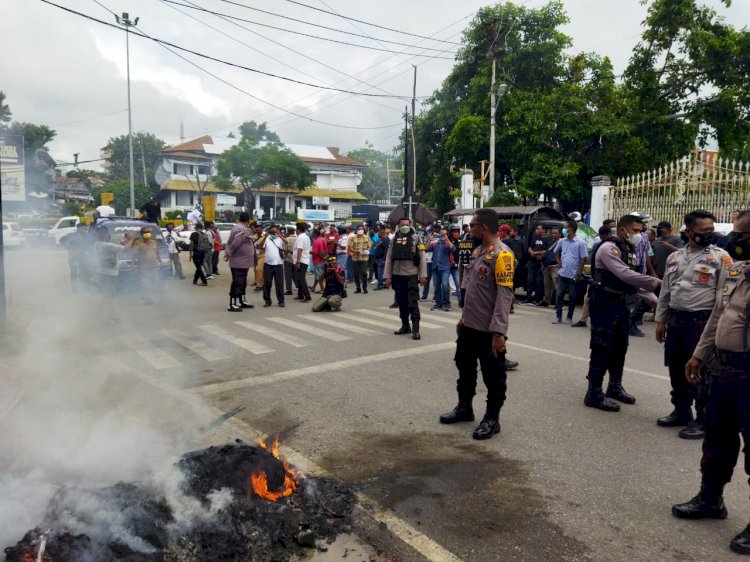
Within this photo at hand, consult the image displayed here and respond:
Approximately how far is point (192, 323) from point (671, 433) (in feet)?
24.8

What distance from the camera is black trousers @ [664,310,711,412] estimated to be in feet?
15.1

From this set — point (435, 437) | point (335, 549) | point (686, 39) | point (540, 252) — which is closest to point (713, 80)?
point (686, 39)

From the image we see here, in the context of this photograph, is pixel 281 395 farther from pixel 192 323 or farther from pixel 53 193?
pixel 53 193

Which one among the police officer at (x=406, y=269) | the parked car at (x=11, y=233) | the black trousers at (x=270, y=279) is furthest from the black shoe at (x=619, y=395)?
the parked car at (x=11, y=233)

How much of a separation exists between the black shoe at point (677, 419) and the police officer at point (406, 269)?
4.12 meters

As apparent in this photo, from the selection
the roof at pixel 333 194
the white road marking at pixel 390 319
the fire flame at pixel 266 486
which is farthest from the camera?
the roof at pixel 333 194

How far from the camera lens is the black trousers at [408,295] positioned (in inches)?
336

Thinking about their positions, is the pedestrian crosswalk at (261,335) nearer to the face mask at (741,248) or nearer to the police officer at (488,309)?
the police officer at (488,309)

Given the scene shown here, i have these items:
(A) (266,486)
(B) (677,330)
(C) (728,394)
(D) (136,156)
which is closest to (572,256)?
(B) (677,330)

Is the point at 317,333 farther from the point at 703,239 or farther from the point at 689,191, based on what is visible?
the point at 689,191

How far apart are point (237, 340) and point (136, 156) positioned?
51.0m

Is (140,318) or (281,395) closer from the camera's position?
(281,395)

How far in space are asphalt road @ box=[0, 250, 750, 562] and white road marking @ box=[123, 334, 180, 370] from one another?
0.09 feet

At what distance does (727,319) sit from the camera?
3.26 meters
